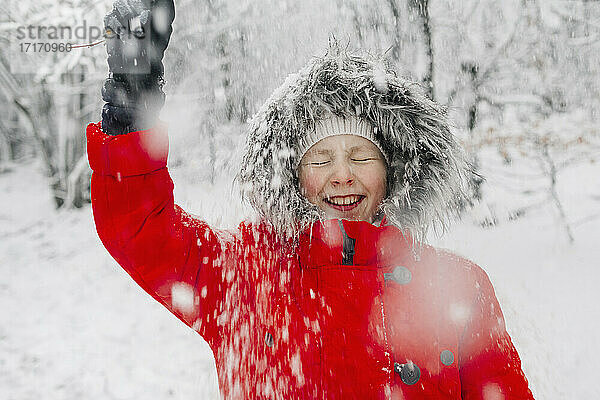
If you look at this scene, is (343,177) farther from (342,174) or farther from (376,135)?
(376,135)

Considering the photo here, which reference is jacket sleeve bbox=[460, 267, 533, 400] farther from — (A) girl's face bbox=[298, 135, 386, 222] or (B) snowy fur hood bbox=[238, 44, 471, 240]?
(A) girl's face bbox=[298, 135, 386, 222]

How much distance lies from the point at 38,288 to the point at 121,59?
7.40 meters

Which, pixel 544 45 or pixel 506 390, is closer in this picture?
pixel 506 390

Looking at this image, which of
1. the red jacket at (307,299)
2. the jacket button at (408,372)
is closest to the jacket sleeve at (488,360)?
the red jacket at (307,299)

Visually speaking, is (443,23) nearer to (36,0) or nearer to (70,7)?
(70,7)

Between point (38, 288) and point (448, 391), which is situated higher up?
point (448, 391)

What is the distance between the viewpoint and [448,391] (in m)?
1.44

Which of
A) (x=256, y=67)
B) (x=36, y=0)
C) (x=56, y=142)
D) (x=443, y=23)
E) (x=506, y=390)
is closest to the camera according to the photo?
(x=506, y=390)

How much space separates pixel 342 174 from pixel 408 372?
0.71m

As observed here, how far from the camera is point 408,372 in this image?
138 centimetres

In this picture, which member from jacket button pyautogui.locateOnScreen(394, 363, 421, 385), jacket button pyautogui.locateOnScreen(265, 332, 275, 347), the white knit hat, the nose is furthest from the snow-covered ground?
jacket button pyautogui.locateOnScreen(394, 363, 421, 385)

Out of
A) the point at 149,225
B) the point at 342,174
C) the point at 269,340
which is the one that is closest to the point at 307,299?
the point at 269,340

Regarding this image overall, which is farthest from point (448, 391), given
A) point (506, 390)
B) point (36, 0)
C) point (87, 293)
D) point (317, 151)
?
point (36, 0)

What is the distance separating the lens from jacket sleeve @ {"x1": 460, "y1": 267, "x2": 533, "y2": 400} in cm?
156
